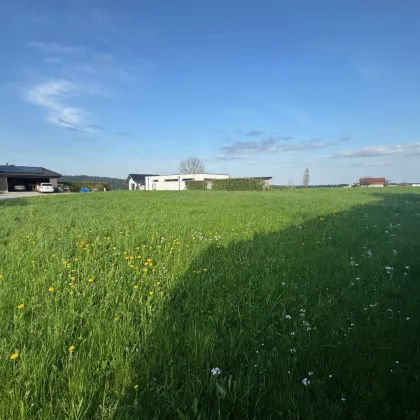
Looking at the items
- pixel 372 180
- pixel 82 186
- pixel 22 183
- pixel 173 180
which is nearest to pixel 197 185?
pixel 173 180

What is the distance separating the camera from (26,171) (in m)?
55.0

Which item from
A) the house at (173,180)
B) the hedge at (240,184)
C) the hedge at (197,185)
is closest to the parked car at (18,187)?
the house at (173,180)

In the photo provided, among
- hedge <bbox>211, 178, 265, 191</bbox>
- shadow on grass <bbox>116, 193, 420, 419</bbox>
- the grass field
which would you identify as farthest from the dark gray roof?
shadow on grass <bbox>116, 193, 420, 419</bbox>

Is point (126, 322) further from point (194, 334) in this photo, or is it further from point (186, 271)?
point (186, 271)

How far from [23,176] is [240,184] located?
4065 cm

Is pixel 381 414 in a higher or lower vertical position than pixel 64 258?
lower

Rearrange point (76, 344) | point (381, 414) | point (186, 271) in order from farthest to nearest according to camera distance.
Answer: point (186, 271)
point (76, 344)
point (381, 414)

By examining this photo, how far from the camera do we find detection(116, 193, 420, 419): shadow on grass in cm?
191

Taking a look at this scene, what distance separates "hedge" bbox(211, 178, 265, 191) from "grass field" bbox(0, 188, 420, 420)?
44069 millimetres

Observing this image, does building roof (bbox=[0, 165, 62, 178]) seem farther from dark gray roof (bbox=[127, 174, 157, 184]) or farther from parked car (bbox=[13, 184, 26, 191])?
dark gray roof (bbox=[127, 174, 157, 184])

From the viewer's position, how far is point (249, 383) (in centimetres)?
206

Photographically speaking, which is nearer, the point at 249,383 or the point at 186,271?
the point at 249,383

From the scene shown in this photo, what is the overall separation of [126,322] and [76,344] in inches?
18.4

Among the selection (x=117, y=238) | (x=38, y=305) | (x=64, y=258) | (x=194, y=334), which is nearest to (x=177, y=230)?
(x=117, y=238)
